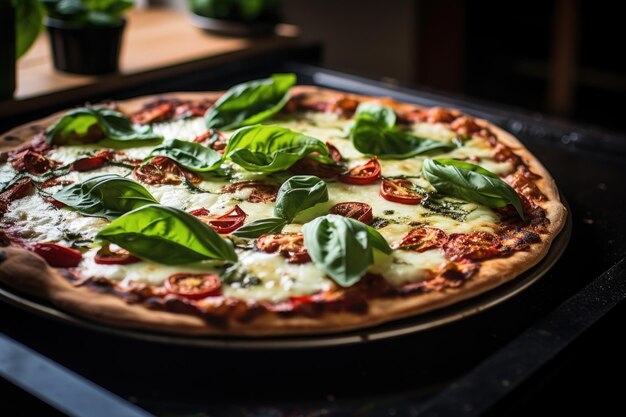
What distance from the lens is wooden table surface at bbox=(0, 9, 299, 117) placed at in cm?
242

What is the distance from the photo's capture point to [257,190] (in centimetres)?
177

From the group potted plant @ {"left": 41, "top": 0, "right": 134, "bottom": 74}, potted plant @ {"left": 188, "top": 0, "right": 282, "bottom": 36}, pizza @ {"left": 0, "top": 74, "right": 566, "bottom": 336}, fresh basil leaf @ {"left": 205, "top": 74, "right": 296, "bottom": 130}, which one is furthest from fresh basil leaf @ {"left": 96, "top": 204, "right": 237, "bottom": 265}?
potted plant @ {"left": 188, "top": 0, "right": 282, "bottom": 36}

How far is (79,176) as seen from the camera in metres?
1.84

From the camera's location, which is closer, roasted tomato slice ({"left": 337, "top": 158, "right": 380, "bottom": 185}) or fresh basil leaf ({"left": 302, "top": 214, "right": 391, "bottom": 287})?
fresh basil leaf ({"left": 302, "top": 214, "right": 391, "bottom": 287})

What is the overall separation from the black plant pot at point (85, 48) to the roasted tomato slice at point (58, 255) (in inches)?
47.7

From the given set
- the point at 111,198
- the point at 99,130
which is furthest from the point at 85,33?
the point at 111,198

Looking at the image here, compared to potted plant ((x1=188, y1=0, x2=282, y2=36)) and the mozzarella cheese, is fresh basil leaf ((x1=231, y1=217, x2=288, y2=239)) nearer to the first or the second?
the mozzarella cheese

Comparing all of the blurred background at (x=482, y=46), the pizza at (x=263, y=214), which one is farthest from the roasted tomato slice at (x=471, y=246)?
the blurred background at (x=482, y=46)

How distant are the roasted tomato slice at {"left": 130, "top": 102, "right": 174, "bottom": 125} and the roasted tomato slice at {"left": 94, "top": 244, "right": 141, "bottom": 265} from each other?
2.48 feet

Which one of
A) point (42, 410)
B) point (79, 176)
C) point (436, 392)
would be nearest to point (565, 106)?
point (79, 176)

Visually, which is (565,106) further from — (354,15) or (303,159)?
(303,159)

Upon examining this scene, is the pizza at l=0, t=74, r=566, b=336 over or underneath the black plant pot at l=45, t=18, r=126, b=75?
underneath

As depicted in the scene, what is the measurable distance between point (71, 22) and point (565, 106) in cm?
260

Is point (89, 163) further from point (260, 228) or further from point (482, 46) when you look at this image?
point (482, 46)
